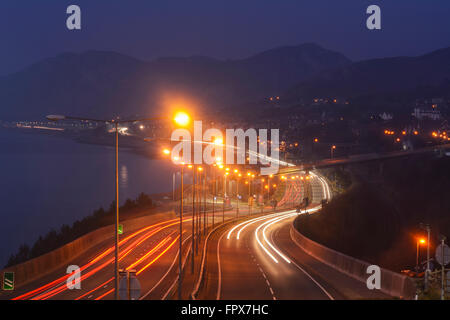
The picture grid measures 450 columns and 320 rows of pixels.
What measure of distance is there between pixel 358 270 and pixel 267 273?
13.2ft

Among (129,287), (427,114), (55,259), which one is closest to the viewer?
(129,287)

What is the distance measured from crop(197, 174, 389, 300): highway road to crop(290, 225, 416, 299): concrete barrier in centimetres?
29

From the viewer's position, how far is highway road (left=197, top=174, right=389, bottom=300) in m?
15.6

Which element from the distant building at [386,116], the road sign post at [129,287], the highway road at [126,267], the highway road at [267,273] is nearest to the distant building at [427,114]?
the distant building at [386,116]

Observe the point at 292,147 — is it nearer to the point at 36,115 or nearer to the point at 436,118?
the point at 436,118

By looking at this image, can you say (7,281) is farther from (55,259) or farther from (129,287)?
(55,259)

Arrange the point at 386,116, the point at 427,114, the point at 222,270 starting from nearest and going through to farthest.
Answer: the point at 222,270 → the point at 386,116 → the point at 427,114

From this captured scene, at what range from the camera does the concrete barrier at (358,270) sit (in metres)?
13.3

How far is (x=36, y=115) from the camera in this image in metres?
160

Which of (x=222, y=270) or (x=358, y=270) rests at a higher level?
(x=358, y=270)

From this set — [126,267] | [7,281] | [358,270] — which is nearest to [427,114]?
[126,267]

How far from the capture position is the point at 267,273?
2044cm

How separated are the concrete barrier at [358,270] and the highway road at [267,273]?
0.94ft
